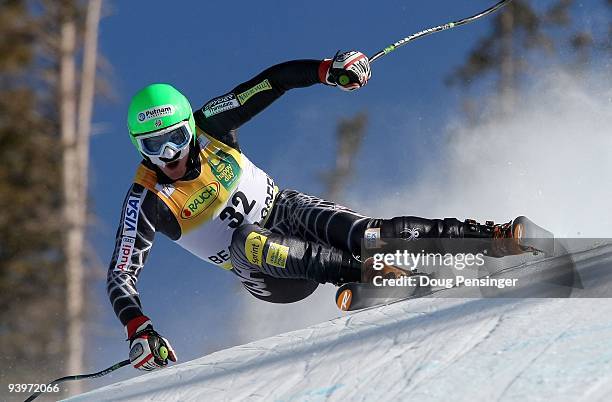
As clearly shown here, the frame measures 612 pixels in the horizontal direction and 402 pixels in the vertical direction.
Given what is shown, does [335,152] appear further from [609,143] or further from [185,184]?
[185,184]

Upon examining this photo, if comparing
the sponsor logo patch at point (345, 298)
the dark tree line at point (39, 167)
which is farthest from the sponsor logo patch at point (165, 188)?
the dark tree line at point (39, 167)

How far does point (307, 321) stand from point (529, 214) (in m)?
2.07

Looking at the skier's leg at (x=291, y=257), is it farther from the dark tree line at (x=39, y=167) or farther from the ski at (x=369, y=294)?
the dark tree line at (x=39, y=167)

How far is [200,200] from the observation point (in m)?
4.39

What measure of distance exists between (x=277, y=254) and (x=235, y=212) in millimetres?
481

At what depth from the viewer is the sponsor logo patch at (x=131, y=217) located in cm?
420

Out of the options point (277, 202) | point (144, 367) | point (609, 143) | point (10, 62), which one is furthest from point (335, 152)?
point (144, 367)

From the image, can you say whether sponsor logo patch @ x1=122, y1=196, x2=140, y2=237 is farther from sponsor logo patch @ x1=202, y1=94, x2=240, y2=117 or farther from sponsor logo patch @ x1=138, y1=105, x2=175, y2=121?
sponsor logo patch @ x1=202, y1=94, x2=240, y2=117

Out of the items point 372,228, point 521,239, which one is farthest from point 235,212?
point 521,239

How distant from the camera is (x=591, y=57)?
10625mm

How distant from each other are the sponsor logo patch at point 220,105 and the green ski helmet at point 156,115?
0.21m

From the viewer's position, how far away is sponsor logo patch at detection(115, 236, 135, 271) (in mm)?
4145

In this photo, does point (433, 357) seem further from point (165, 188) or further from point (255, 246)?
point (165, 188)

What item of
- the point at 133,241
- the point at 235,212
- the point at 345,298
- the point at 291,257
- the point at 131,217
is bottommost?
the point at 345,298
